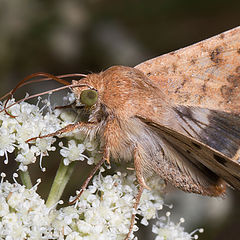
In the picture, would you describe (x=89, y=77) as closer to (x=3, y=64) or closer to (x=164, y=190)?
(x=164, y=190)

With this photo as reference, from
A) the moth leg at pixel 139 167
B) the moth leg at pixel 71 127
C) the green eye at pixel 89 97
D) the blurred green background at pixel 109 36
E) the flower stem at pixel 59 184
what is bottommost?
the moth leg at pixel 139 167

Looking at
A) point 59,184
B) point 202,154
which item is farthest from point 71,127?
point 202,154

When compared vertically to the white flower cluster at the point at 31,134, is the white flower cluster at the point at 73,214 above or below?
below

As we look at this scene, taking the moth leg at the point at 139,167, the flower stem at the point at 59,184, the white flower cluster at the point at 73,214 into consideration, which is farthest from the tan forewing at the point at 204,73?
the flower stem at the point at 59,184

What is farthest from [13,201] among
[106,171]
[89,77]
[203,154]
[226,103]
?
[226,103]

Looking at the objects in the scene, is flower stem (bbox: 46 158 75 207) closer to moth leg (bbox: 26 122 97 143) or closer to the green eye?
moth leg (bbox: 26 122 97 143)

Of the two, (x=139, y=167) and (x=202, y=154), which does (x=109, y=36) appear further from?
(x=202, y=154)

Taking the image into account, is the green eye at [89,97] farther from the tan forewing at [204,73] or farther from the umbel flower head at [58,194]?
the tan forewing at [204,73]
